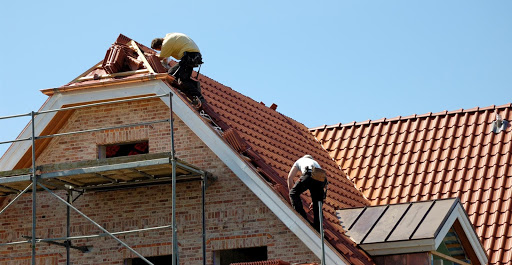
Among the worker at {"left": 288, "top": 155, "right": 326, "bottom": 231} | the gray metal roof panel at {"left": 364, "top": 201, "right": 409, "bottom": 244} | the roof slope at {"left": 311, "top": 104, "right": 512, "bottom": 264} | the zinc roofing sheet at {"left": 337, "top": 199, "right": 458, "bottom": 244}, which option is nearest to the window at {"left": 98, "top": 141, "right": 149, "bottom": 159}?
the worker at {"left": 288, "top": 155, "right": 326, "bottom": 231}

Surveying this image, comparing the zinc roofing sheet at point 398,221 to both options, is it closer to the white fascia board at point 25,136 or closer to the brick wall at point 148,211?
the brick wall at point 148,211

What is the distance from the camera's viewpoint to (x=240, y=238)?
18.8 m

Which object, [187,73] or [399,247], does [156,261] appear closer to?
[187,73]

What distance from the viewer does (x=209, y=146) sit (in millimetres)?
19125

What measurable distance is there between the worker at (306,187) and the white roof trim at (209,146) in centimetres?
21

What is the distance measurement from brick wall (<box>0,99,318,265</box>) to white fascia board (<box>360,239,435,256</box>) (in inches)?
47.2

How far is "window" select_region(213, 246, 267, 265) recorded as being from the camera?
20.6 meters

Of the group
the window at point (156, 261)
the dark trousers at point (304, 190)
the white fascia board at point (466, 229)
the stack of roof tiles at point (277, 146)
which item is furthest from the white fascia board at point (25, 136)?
the white fascia board at point (466, 229)

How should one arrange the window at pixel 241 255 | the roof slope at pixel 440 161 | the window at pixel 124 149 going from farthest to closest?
the roof slope at pixel 440 161
the window at pixel 241 255
the window at pixel 124 149

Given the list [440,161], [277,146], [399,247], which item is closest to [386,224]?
[399,247]

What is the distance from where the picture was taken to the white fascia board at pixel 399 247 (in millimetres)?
18234

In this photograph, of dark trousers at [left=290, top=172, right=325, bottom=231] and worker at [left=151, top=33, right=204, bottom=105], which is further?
worker at [left=151, top=33, right=204, bottom=105]

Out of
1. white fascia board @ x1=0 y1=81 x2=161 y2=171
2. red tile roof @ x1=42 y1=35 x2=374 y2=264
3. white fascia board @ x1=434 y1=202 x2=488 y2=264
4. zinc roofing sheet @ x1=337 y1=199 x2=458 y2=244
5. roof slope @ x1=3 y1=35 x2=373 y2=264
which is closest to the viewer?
zinc roofing sheet @ x1=337 y1=199 x2=458 y2=244

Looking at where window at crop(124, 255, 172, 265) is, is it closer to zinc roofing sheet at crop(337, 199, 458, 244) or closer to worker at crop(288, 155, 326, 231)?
worker at crop(288, 155, 326, 231)
